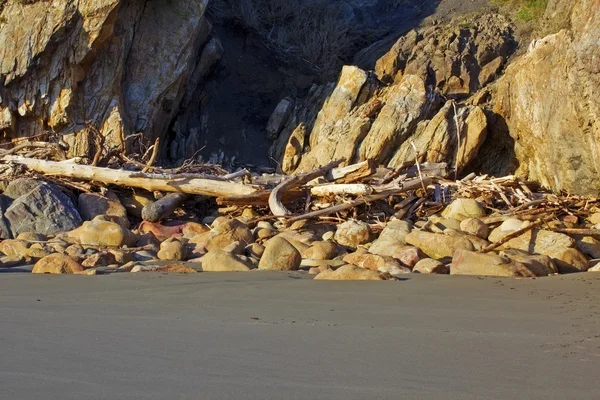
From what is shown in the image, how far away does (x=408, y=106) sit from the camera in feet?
50.8

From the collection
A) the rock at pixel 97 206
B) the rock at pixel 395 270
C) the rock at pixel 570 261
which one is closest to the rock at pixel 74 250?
the rock at pixel 97 206

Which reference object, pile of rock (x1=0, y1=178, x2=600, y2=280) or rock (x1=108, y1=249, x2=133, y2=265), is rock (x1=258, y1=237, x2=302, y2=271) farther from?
rock (x1=108, y1=249, x2=133, y2=265)

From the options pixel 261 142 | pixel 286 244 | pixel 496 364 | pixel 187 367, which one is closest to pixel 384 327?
pixel 496 364

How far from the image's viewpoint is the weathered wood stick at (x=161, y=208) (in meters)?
9.88

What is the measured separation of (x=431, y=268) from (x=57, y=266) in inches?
130

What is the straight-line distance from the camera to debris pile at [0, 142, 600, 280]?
269 inches

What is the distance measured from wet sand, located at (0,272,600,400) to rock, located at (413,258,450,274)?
941mm

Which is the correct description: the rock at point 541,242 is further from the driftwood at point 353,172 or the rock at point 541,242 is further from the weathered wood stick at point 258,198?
the weathered wood stick at point 258,198

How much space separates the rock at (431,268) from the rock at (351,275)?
841mm

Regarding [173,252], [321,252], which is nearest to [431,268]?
[321,252]

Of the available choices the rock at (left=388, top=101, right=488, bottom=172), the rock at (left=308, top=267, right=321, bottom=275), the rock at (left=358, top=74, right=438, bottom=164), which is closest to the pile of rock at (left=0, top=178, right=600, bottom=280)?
Answer: the rock at (left=308, top=267, right=321, bottom=275)

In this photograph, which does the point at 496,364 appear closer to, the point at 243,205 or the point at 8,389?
the point at 8,389

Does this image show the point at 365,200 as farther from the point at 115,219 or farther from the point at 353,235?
the point at 115,219

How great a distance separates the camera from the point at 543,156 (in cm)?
1136
